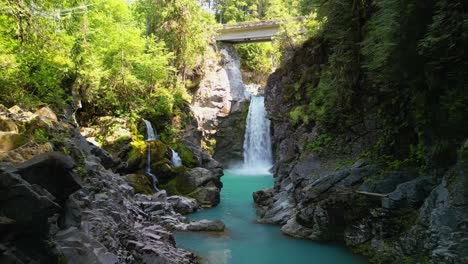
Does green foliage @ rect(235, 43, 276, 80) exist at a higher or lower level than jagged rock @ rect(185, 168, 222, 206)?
higher

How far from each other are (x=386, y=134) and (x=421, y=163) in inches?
68.9

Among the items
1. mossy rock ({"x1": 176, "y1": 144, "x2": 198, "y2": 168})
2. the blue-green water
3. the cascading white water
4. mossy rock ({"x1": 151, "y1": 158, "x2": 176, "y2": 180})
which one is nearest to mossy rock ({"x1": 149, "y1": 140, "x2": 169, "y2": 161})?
mossy rock ({"x1": 151, "y1": 158, "x2": 176, "y2": 180})

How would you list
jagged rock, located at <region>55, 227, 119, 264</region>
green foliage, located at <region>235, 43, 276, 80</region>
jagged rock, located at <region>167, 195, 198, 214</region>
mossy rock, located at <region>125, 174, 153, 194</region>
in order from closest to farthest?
jagged rock, located at <region>55, 227, 119, 264</region>, jagged rock, located at <region>167, 195, 198, 214</region>, mossy rock, located at <region>125, 174, 153, 194</region>, green foliage, located at <region>235, 43, 276, 80</region>

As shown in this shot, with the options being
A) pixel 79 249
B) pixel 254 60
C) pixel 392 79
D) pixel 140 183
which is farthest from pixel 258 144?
pixel 79 249

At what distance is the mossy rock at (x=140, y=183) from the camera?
58.3ft

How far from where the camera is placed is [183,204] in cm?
1722

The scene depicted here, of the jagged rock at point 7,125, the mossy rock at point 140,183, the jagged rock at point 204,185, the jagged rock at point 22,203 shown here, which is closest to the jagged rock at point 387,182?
the jagged rock at point 22,203

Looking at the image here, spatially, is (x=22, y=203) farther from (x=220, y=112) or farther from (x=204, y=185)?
(x=220, y=112)

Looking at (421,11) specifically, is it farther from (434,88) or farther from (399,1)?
(434,88)

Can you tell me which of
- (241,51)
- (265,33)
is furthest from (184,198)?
(241,51)

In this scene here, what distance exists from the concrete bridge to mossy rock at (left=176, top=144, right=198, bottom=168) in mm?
16815

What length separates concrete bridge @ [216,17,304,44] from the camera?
35250 mm

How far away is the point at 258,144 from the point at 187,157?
11.8m

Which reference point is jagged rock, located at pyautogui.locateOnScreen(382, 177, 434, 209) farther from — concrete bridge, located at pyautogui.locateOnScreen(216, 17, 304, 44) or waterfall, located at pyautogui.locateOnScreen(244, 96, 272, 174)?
concrete bridge, located at pyautogui.locateOnScreen(216, 17, 304, 44)
